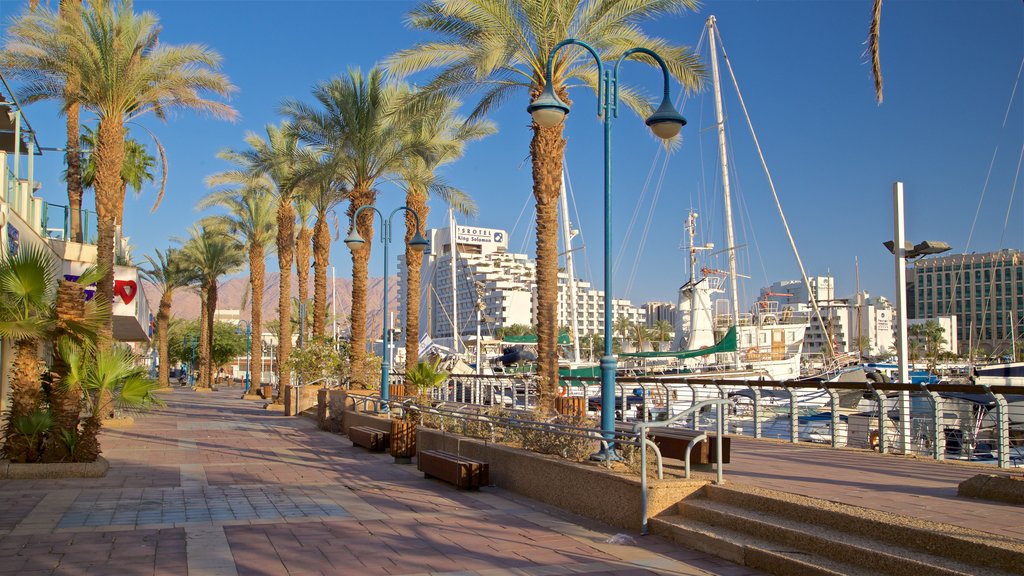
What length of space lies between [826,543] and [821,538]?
68 millimetres

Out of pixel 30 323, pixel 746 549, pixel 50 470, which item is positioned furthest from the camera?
pixel 50 470

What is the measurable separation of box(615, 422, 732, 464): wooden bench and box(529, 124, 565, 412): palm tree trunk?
→ 15.8 ft

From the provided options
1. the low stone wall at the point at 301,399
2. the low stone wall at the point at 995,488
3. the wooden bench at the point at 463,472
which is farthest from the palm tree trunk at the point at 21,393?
the low stone wall at the point at 301,399

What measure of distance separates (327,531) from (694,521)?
3.73 meters

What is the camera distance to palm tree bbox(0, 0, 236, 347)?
21109 mm

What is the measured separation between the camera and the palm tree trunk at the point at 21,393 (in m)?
12.1

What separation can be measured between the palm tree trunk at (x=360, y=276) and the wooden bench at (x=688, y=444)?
1665cm

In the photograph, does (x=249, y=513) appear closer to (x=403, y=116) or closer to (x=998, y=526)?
(x=998, y=526)

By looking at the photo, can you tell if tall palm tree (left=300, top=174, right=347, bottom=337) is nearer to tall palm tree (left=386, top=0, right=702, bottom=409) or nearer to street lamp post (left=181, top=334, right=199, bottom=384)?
tall palm tree (left=386, top=0, right=702, bottom=409)

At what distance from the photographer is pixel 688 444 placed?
8906 mm

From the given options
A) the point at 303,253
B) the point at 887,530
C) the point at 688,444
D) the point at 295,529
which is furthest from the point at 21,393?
the point at 303,253

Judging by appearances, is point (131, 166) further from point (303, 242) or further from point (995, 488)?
point (995, 488)

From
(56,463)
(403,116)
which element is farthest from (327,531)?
(403,116)

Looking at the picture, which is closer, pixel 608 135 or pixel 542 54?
pixel 608 135
